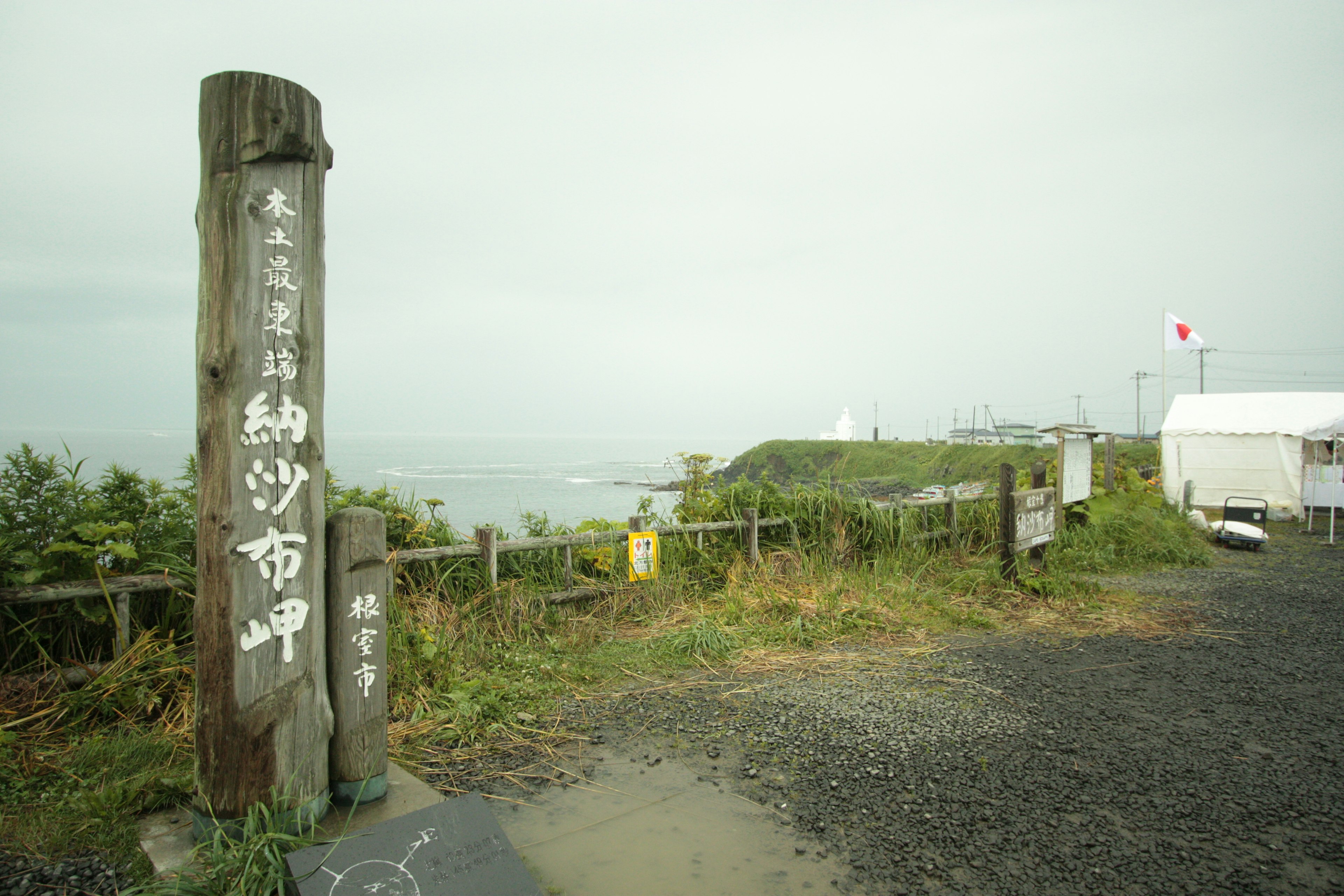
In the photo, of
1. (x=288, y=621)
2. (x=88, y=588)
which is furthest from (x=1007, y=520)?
(x=88, y=588)

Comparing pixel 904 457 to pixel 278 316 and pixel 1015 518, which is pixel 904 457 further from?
pixel 278 316

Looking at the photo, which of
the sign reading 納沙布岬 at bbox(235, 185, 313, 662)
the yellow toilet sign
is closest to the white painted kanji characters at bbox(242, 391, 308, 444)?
the sign reading 納沙布岬 at bbox(235, 185, 313, 662)

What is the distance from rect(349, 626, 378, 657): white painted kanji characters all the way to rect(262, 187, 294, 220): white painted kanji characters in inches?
57.0

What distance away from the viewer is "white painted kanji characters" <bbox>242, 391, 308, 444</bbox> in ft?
7.36

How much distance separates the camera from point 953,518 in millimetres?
7961

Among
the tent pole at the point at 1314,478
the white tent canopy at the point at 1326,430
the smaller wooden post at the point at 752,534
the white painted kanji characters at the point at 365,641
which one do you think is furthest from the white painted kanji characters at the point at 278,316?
the white tent canopy at the point at 1326,430

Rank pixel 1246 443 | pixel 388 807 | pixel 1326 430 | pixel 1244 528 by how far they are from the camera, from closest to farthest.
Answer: pixel 388 807, pixel 1244 528, pixel 1326 430, pixel 1246 443

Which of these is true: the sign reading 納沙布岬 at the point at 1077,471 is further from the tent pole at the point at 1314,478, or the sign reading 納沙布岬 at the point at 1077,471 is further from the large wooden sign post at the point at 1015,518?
the tent pole at the point at 1314,478

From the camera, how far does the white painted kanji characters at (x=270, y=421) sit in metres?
2.24

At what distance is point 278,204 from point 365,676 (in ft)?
5.44

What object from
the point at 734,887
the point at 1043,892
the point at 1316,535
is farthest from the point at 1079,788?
the point at 1316,535

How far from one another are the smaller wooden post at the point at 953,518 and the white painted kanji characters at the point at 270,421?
7.07 m

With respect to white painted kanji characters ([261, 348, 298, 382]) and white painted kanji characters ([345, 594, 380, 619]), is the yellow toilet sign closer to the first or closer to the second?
white painted kanji characters ([345, 594, 380, 619])

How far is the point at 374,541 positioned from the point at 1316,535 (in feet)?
45.6
